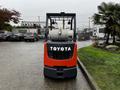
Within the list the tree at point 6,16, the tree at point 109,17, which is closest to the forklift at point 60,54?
the tree at point 109,17

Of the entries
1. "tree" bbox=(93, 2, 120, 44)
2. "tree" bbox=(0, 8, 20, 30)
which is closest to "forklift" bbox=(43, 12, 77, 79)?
"tree" bbox=(93, 2, 120, 44)

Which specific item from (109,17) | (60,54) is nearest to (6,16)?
(109,17)

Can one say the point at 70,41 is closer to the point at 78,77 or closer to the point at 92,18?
the point at 78,77

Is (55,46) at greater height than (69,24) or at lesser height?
lesser

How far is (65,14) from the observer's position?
484 inches

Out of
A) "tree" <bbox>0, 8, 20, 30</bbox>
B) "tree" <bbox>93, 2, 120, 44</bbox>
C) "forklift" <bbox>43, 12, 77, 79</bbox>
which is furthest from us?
"tree" <bbox>0, 8, 20, 30</bbox>

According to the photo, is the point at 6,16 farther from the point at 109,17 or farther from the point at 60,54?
the point at 60,54

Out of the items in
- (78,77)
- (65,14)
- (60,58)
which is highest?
(65,14)

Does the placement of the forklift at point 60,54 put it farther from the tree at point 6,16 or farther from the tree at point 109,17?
the tree at point 6,16

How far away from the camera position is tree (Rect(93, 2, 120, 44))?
105ft

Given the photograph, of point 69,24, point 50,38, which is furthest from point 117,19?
point 50,38

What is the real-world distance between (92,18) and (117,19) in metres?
3.14

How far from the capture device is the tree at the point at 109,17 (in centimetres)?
3203

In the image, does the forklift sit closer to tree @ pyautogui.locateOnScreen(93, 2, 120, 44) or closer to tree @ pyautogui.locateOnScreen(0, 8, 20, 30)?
tree @ pyautogui.locateOnScreen(93, 2, 120, 44)
